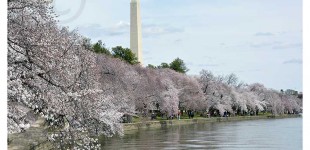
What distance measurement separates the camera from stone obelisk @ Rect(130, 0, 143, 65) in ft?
163

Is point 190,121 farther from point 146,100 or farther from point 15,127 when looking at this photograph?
point 15,127

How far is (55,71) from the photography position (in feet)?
30.9

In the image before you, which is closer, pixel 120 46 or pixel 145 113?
pixel 145 113

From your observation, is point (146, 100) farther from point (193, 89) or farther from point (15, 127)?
point (15, 127)

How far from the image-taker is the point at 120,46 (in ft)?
181

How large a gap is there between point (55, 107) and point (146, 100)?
2863cm

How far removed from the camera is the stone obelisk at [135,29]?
49.7 m

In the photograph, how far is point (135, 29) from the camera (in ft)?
168

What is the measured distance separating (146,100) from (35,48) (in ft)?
95.1

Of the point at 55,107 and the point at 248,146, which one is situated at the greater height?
the point at 55,107

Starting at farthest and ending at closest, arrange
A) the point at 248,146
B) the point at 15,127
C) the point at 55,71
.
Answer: the point at 248,146 < the point at 55,71 < the point at 15,127
